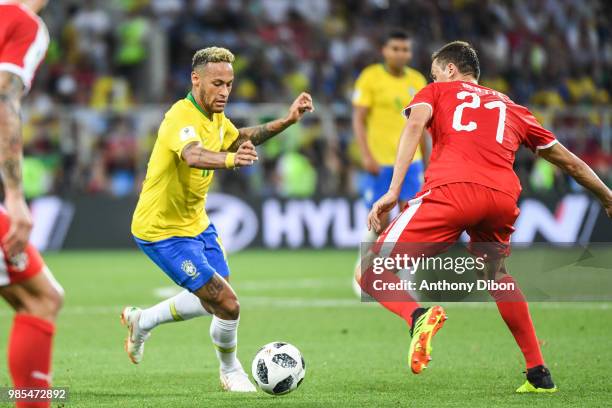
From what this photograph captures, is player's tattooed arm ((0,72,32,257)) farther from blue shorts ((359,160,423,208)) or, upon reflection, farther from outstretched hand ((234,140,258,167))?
blue shorts ((359,160,423,208))

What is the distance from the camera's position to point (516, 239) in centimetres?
1770

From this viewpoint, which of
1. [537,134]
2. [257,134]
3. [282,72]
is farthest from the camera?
[282,72]

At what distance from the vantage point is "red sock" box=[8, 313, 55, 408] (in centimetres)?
479

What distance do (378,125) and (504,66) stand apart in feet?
41.1

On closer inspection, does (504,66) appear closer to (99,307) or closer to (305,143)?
(305,143)

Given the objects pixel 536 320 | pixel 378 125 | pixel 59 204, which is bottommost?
pixel 59 204

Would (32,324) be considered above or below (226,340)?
above

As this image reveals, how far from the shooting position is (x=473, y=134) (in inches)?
259

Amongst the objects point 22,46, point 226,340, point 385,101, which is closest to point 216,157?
point 226,340

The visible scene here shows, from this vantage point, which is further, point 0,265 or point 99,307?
point 99,307

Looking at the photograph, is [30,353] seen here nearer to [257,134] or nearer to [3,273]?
[3,273]

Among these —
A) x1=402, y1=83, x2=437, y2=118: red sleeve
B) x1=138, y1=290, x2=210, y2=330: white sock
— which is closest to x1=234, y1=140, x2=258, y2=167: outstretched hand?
x1=402, y1=83, x2=437, y2=118: red sleeve

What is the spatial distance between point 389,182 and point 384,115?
2.44 ft

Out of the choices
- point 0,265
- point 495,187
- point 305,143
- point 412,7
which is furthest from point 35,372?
point 412,7
